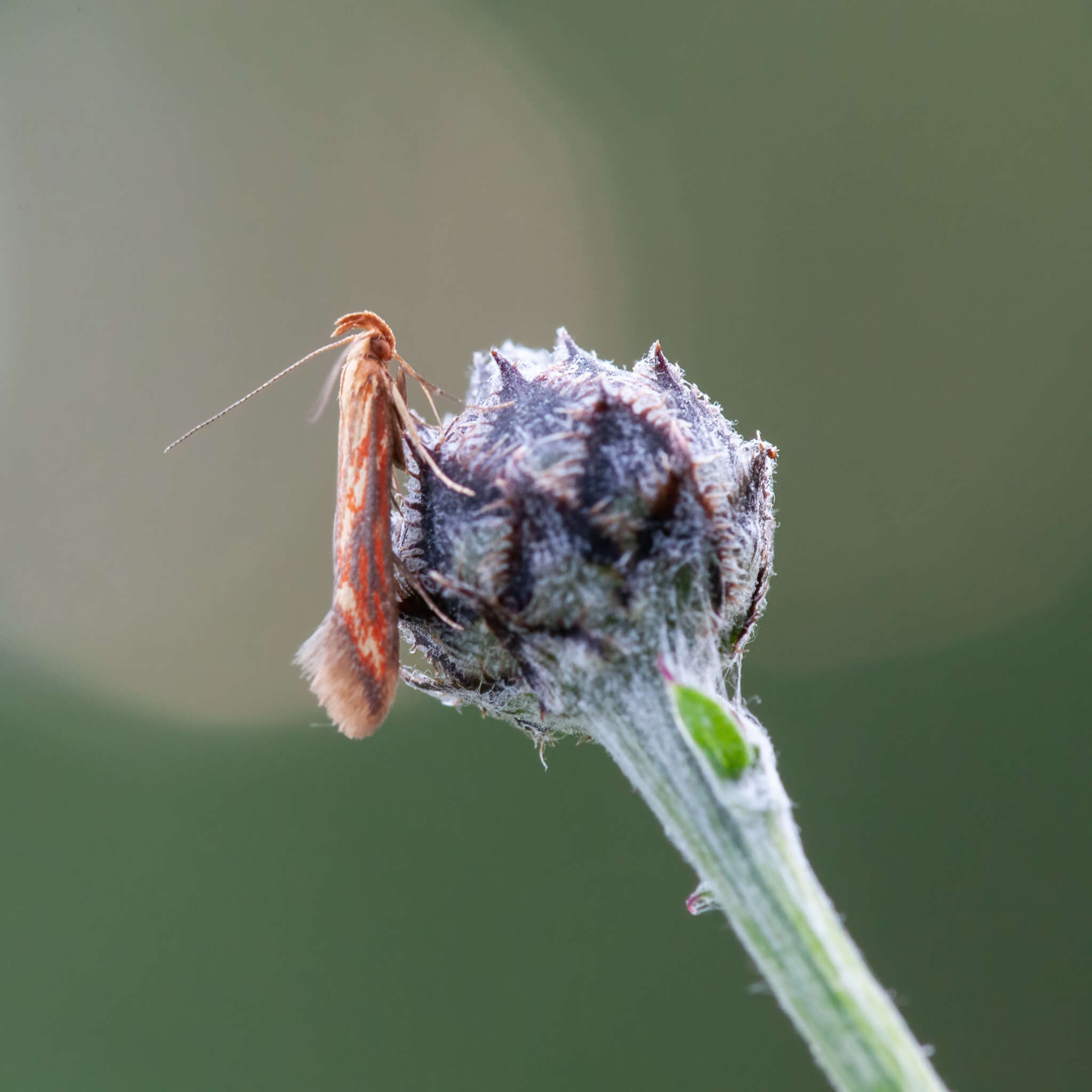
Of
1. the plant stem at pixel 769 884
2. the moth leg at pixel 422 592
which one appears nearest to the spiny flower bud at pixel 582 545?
the moth leg at pixel 422 592

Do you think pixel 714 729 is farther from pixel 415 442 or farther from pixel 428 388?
pixel 428 388

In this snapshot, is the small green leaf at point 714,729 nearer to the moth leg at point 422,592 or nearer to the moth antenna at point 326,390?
the moth leg at point 422,592

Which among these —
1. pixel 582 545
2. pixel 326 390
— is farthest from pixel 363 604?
pixel 326 390

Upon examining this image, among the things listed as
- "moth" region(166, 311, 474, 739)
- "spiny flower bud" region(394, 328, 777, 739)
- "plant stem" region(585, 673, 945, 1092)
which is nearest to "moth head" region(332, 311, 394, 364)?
"moth" region(166, 311, 474, 739)

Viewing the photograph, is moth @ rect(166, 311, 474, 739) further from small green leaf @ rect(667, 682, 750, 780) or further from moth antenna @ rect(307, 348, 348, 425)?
small green leaf @ rect(667, 682, 750, 780)

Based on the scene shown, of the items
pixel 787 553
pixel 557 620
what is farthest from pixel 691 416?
pixel 787 553

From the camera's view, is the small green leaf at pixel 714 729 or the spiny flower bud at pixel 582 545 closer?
the small green leaf at pixel 714 729

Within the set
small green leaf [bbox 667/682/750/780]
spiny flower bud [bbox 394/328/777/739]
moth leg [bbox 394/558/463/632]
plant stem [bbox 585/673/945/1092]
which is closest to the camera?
plant stem [bbox 585/673/945/1092]
